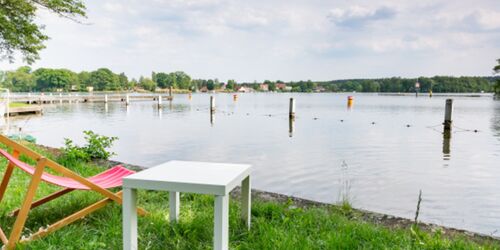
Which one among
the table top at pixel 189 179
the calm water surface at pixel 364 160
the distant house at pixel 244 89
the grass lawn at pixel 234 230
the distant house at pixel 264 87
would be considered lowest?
the calm water surface at pixel 364 160

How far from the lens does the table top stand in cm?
204

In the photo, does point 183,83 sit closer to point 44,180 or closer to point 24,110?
point 24,110

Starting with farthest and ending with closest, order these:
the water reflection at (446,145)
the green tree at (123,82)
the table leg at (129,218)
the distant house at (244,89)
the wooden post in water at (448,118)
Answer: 1. the distant house at (244,89)
2. the green tree at (123,82)
3. the wooden post in water at (448,118)
4. the water reflection at (446,145)
5. the table leg at (129,218)

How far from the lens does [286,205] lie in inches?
138

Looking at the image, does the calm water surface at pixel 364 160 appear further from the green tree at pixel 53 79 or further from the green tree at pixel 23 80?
the green tree at pixel 53 79

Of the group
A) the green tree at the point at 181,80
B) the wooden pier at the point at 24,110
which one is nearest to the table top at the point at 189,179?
the wooden pier at the point at 24,110

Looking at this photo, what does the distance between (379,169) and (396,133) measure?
7.34m

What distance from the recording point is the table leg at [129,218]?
7.08ft

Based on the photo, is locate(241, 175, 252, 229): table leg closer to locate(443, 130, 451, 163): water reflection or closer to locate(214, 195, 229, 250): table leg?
locate(214, 195, 229, 250): table leg

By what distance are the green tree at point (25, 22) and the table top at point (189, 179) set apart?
314 inches

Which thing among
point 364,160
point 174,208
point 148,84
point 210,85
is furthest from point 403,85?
point 174,208

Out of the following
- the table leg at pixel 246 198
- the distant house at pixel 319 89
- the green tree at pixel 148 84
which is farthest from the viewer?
the distant house at pixel 319 89

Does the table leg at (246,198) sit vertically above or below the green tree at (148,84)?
below

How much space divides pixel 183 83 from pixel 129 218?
123941 millimetres
